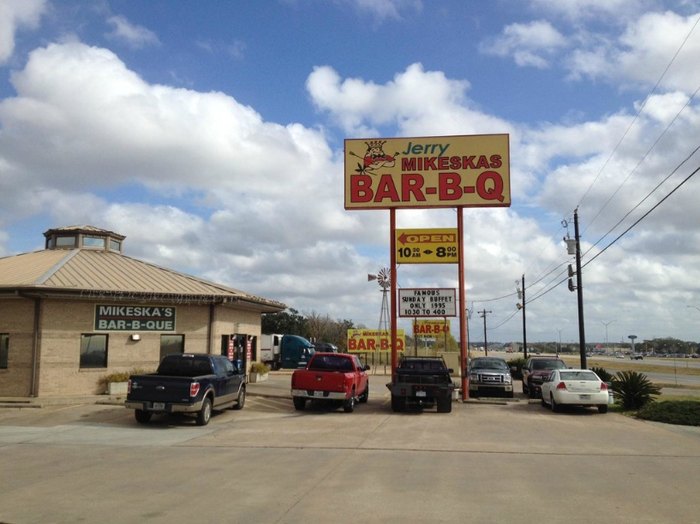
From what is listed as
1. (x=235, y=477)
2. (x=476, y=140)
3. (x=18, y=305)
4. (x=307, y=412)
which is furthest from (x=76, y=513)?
(x=476, y=140)

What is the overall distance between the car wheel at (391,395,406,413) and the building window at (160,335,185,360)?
8161 mm

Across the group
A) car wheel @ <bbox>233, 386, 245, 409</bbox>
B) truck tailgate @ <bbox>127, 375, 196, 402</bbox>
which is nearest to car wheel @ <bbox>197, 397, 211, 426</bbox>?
truck tailgate @ <bbox>127, 375, 196, 402</bbox>

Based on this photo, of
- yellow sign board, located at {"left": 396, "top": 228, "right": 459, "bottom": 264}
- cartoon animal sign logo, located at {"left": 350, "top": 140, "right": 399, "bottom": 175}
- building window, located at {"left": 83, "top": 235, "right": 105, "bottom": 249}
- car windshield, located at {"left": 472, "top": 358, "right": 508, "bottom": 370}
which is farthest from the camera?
car windshield, located at {"left": 472, "top": 358, "right": 508, "bottom": 370}

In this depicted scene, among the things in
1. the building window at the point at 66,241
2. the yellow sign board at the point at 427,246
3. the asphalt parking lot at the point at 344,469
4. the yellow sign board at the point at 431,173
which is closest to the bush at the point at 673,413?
the asphalt parking lot at the point at 344,469

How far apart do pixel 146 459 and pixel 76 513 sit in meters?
3.81

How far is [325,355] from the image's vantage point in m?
20.1

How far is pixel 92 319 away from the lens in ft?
69.2

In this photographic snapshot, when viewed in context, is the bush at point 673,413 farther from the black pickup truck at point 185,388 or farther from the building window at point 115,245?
the building window at point 115,245

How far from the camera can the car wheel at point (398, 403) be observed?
1956 cm

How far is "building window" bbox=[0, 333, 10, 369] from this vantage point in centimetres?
2025

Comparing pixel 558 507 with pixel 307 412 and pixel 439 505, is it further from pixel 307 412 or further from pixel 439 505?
pixel 307 412

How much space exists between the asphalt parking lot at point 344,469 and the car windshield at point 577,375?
2.18 m

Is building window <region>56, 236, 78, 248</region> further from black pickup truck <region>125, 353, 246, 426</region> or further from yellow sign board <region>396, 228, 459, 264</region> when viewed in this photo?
yellow sign board <region>396, 228, 459, 264</region>

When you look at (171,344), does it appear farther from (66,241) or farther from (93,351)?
(66,241)
